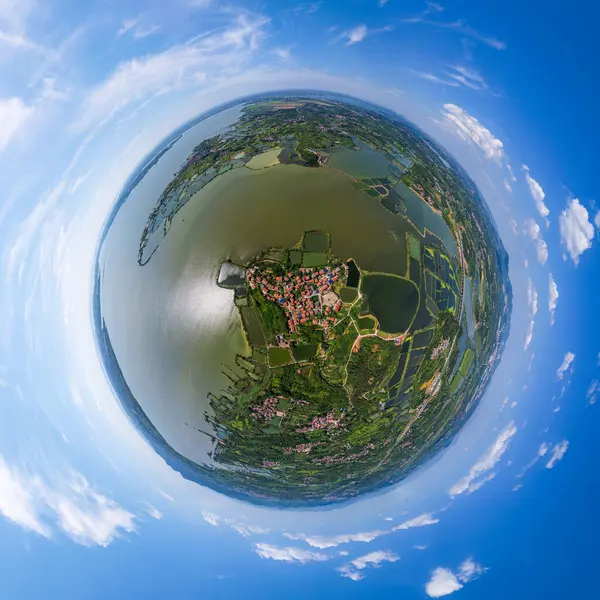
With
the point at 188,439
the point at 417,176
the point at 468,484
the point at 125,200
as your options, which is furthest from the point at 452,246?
the point at 468,484

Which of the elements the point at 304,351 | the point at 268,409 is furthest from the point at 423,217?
the point at 268,409

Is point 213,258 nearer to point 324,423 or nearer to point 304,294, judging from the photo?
point 304,294

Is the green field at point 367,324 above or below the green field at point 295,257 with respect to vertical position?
below

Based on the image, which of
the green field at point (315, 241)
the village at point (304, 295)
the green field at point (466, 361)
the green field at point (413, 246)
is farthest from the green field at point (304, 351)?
the green field at point (466, 361)

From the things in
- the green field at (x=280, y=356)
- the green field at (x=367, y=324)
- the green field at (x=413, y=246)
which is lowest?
the green field at (x=280, y=356)

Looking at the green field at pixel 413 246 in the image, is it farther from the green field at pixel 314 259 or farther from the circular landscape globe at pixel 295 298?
the green field at pixel 314 259

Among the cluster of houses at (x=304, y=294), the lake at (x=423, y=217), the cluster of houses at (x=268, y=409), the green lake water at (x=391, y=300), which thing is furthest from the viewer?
the lake at (x=423, y=217)

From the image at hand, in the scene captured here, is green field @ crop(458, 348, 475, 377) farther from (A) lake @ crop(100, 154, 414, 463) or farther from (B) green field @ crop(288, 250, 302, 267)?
(B) green field @ crop(288, 250, 302, 267)

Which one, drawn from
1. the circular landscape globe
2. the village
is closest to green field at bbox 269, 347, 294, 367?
the circular landscape globe
